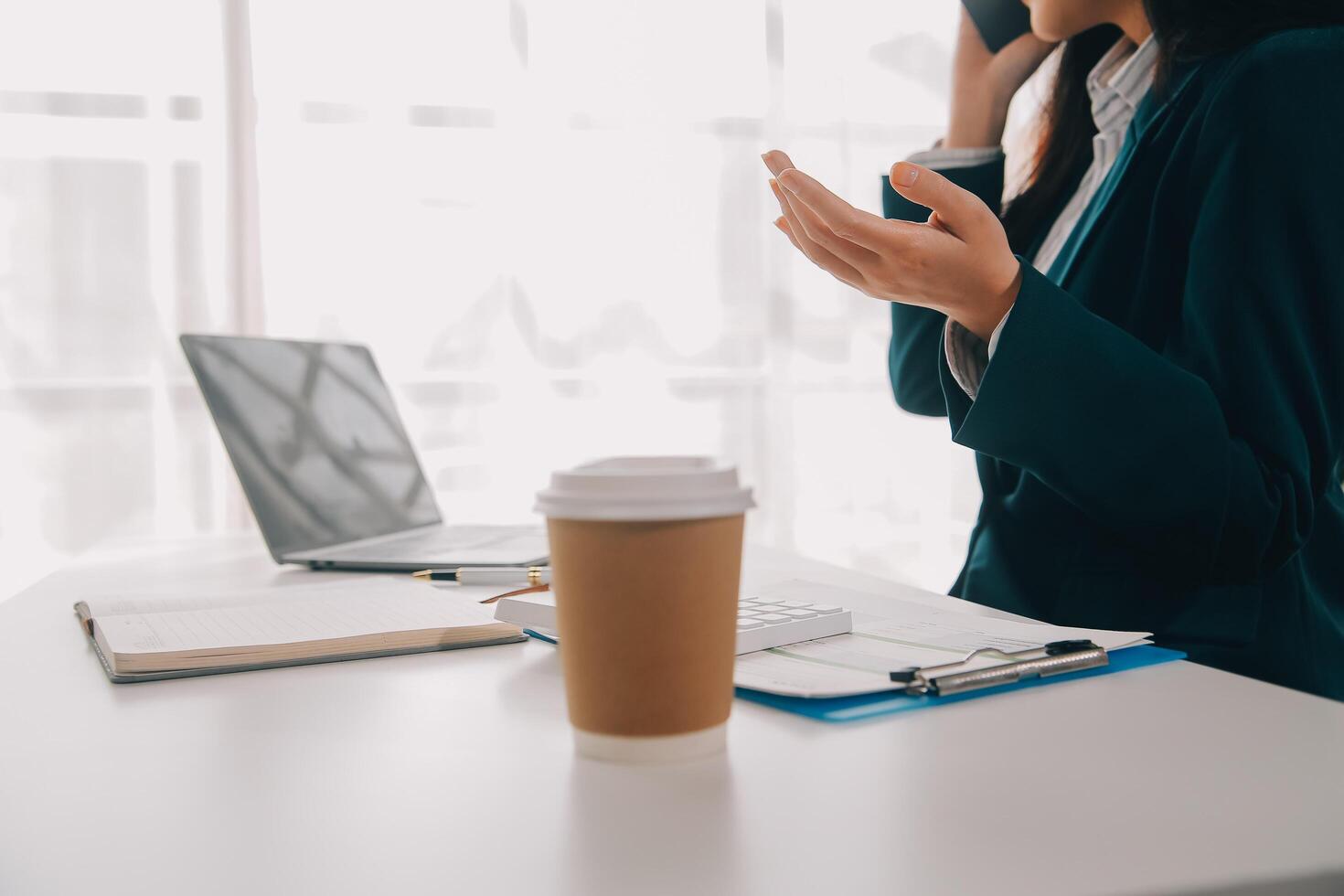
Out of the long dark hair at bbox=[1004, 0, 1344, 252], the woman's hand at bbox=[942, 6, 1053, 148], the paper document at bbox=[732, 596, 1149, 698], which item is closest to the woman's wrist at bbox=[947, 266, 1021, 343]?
the paper document at bbox=[732, 596, 1149, 698]

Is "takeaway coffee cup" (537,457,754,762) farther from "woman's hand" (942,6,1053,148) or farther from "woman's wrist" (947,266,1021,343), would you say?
"woman's hand" (942,6,1053,148)

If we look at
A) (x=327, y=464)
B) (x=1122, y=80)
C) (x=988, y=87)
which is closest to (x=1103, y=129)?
(x=1122, y=80)

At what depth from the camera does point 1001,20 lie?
133 centimetres

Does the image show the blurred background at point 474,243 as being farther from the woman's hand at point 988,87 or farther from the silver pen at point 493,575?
the silver pen at point 493,575

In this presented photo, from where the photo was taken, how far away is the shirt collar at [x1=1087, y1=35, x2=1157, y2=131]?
3.44 feet

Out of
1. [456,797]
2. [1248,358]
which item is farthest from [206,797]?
[1248,358]

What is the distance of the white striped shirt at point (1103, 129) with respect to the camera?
3.48 ft

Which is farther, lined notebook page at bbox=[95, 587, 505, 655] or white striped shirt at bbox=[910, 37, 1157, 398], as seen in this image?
white striped shirt at bbox=[910, 37, 1157, 398]

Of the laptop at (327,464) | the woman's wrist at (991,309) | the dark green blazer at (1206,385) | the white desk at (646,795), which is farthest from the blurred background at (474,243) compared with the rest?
the white desk at (646,795)

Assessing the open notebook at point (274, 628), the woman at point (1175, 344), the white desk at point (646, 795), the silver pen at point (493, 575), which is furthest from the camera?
the silver pen at point (493, 575)

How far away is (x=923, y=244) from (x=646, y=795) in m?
0.44

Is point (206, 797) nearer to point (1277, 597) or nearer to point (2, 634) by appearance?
point (2, 634)

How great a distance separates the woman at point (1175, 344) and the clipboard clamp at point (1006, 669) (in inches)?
8.6

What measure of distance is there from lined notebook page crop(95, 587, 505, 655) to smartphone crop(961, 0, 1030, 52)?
1.00 m
